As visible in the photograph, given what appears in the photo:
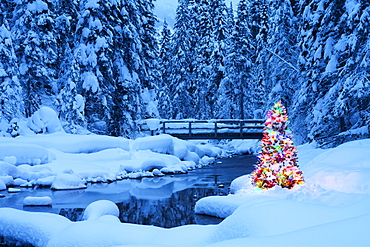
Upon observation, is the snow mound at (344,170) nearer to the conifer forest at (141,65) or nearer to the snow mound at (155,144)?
the conifer forest at (141,65)

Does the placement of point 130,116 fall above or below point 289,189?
above

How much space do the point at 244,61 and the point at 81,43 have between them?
15.9m

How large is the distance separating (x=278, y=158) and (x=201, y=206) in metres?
2.15

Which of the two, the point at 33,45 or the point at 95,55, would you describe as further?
the point at 33,45

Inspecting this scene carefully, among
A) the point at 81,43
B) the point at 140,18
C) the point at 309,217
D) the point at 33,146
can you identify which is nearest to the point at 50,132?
the point at 33,146

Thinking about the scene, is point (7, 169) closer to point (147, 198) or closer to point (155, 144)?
point (147, 198)

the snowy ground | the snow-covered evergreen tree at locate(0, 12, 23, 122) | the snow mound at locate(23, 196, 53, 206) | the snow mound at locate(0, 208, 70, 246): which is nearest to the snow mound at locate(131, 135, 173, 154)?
the snowy ground

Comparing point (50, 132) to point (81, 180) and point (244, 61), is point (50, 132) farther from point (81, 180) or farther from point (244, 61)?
point (244, 61)

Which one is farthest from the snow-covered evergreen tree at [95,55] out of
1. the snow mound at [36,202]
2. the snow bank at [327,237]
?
the snow bank at [327,237]

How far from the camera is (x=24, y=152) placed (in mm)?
14141

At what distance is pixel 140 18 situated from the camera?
26.0m

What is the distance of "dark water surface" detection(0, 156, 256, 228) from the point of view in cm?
847

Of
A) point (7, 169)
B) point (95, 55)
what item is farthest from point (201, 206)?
point (95, 55)

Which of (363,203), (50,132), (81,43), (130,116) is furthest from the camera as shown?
(130,116)
